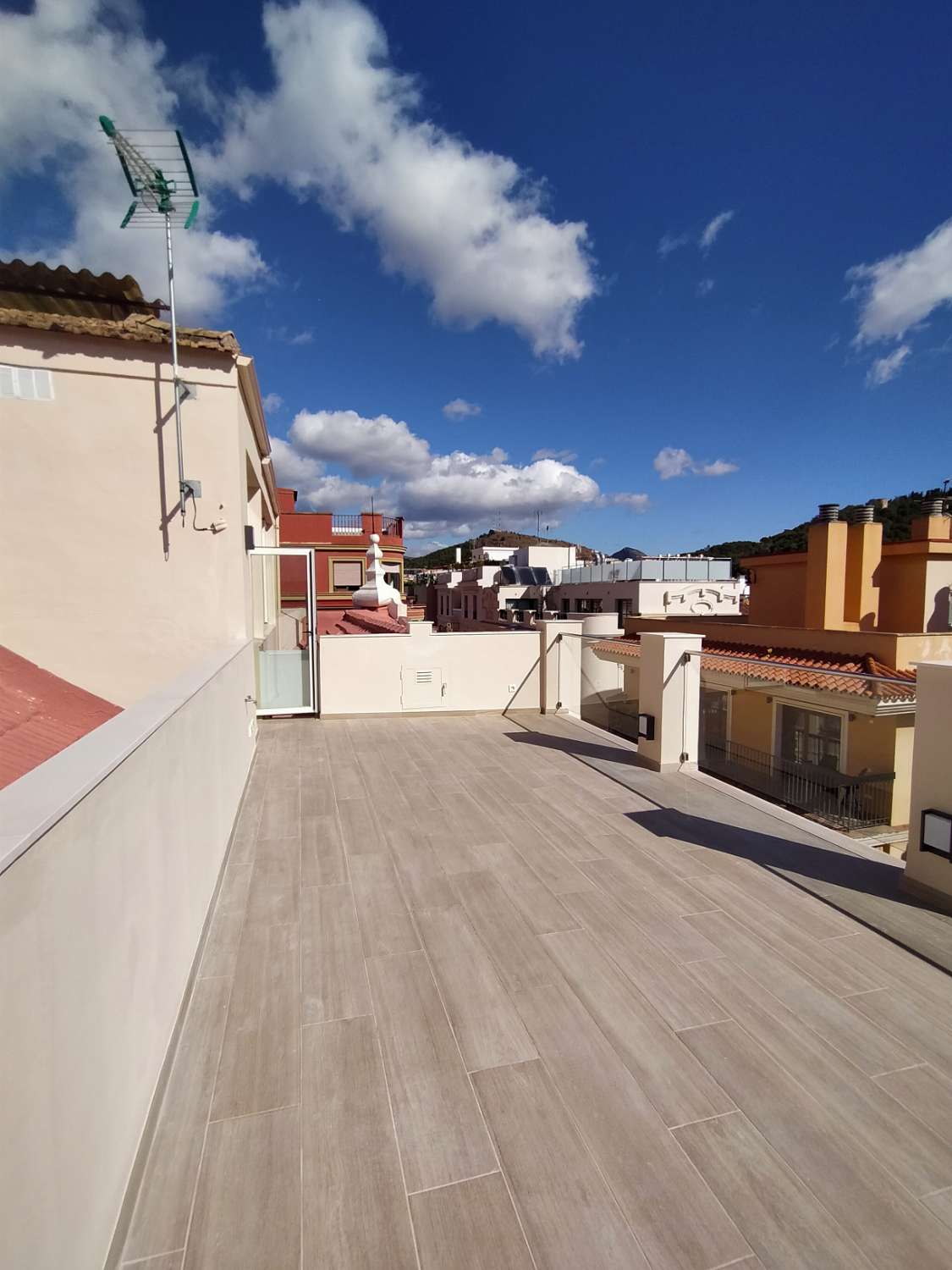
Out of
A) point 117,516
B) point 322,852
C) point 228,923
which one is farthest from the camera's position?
point 117,516

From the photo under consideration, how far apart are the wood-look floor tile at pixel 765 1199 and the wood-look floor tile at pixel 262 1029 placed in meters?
1.33

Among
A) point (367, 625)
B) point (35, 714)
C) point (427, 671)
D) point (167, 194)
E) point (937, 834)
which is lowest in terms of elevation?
point (937, 834)

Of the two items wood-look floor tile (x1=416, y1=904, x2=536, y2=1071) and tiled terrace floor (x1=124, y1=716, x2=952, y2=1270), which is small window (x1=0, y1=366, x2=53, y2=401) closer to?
tiled terrace floor (x1=124, y1=716, x2=952, y2=1270)

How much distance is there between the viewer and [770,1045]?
7.29 ft

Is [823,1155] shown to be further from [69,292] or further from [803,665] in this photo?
[69,292]

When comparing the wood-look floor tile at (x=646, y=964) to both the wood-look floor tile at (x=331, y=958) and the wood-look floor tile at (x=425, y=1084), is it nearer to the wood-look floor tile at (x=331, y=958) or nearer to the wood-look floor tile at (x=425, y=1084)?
the wood-look floor tile at (x=425, y=1084)

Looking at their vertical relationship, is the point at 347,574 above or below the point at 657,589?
above

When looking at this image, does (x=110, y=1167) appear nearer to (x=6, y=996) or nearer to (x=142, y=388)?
(x=6, y=996)

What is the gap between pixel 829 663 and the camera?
40.6 feet

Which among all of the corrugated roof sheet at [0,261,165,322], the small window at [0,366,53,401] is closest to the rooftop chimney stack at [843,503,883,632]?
the corrugated roof sheet at [0,261,165,322]

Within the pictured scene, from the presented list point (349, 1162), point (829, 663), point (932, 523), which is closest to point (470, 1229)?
point (349, 1162)

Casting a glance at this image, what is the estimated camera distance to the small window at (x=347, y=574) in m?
26.5

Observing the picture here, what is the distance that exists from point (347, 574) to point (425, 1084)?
25630mm

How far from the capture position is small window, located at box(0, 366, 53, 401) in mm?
5547
